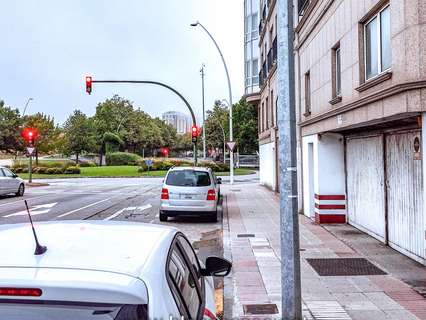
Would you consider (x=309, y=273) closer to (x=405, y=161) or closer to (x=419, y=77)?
(x=405, y=161)

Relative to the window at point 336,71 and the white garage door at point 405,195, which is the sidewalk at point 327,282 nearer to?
the white garage door at point 405,195

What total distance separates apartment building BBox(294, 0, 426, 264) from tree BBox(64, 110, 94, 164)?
62793mm

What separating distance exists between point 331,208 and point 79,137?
66.2 metres

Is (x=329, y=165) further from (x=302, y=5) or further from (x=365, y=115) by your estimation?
(x=302, y=5)

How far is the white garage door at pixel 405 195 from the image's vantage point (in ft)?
27.5

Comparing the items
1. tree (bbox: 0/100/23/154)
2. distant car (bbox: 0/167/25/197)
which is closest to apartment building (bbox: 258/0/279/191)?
distant car (bbox: 0/167/25/197)

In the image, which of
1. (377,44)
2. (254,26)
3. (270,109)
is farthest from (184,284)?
(254,26)

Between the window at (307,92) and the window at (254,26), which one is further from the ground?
the window at (254,26)

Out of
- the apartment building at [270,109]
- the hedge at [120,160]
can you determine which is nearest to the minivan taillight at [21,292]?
the apartment building at [270,109]

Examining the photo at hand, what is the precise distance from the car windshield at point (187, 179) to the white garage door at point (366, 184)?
433 centimetres

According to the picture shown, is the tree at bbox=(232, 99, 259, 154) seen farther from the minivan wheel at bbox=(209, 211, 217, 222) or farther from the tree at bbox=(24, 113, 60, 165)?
the minivan wheel at bbox=(209, 211, 217, 222)

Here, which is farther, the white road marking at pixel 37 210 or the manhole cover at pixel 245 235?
the white road marking at pixel 37 210

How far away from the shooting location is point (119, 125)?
93.0 m

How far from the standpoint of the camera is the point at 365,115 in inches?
370
